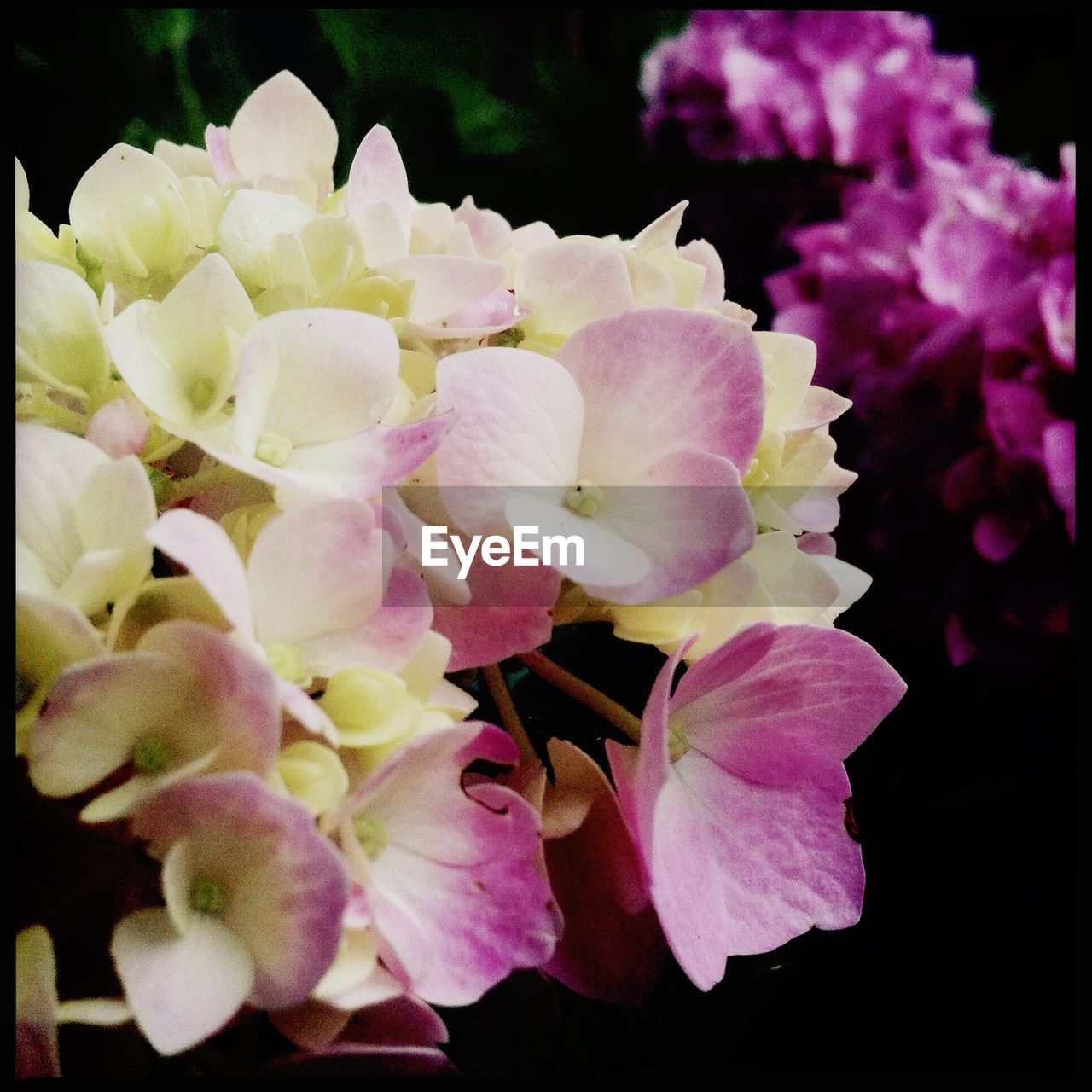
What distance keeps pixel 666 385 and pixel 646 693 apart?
8cm

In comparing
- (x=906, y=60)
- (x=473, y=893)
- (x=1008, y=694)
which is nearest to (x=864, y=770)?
(x=1008, y=694)

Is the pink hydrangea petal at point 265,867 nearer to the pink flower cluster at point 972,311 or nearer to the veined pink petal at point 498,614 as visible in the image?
the veined pink petal at point 498,614

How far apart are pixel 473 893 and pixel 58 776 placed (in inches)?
2.8

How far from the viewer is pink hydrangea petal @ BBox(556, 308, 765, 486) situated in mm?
196

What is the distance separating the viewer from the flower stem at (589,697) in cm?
22

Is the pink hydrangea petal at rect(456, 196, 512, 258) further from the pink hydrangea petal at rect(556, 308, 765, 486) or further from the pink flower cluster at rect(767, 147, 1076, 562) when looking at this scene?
the pink flower cluster at rect(767, 147, 1076, 562)

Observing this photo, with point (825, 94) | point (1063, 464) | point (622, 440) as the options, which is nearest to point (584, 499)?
point (622, 440)

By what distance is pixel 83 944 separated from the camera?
184 millimetres

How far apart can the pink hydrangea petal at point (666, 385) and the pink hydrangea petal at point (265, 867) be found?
0.31 feet

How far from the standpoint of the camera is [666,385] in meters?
0.20

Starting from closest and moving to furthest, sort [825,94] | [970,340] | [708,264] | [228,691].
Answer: [228,691]
[708,264]
[970,340]
[825,94]

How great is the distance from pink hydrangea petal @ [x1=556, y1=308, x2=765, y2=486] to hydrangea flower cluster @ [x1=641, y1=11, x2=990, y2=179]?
40cm

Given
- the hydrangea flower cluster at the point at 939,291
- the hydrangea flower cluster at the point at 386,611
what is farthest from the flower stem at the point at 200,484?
the hydrangea flower cluster at the point at 939,291

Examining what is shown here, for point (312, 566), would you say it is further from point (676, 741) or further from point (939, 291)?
point (939, 291)
